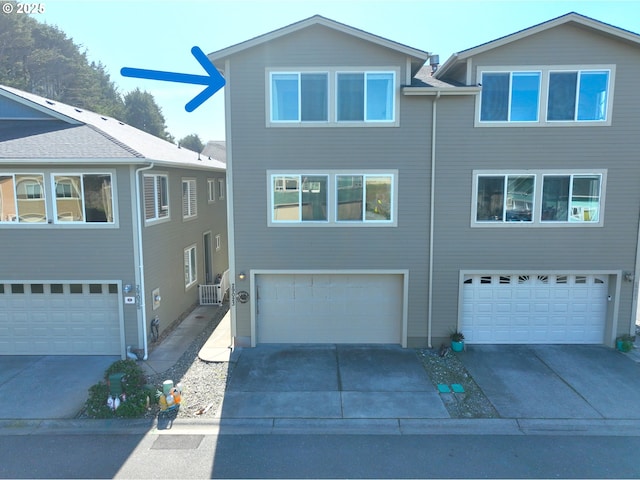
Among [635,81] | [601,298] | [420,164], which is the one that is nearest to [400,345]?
[420,164]

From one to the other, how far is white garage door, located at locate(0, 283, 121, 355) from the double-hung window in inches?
257

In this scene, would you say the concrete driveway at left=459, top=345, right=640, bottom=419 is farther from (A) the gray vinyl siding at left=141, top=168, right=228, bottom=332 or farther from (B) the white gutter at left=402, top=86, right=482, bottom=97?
(A) the gray vinyl siding at left=141, top=168, right=228, bottom=332

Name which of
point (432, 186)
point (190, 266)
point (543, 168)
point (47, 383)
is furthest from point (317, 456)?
point (190, 266)

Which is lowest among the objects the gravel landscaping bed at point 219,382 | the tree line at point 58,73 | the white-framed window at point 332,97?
the gravel landscaping bed at point 219,382

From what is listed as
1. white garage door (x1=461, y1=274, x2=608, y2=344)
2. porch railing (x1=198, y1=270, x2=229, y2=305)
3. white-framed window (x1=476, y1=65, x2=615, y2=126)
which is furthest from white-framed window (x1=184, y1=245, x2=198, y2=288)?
white-framed window (x1=476, y1=65, x2=615, y2=126)

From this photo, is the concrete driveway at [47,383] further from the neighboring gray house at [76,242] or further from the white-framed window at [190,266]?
the white-framed window at [190,266]

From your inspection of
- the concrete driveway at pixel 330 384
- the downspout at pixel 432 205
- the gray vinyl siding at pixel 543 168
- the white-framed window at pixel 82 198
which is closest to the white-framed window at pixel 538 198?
the gray vinyl siding at pixel 543 168

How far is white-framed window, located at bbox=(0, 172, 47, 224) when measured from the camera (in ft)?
34.5

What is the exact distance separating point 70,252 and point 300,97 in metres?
7.27

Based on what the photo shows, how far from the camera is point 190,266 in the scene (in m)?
15.6

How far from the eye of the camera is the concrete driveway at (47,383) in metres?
8.45

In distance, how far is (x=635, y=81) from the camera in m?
11.0

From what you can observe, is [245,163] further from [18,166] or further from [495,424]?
[495,424]
